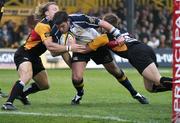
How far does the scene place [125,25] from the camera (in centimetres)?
3164

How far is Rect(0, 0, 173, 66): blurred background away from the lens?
98.1 ft

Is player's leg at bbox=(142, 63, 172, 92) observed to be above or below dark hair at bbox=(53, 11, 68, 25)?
below

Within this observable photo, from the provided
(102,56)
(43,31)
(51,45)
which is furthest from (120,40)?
(43,31)

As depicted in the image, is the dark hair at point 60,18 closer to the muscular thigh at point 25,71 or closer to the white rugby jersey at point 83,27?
the white rugby jersey at point 83,27

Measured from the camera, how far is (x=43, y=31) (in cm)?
1109

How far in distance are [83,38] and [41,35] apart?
1073mm

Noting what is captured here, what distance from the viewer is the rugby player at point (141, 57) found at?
11.0 meters

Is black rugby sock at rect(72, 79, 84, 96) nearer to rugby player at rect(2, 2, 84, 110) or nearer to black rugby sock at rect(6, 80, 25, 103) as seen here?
rugby player at rect(2, 2, 84, 110)

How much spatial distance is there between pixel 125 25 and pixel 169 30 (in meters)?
2.62

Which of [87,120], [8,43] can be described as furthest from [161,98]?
[8,43]

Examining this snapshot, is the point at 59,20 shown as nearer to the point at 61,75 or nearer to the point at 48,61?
the point at 61,75

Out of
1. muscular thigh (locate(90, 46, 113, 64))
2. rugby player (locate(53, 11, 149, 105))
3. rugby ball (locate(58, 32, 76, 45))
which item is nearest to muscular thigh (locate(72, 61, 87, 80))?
rugby player (locate(53, 11, 149, 105))

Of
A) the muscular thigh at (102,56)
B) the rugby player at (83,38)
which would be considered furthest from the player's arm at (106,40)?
the muscular thigh at (102,56)

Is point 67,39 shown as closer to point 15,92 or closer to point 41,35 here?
point 41,35
